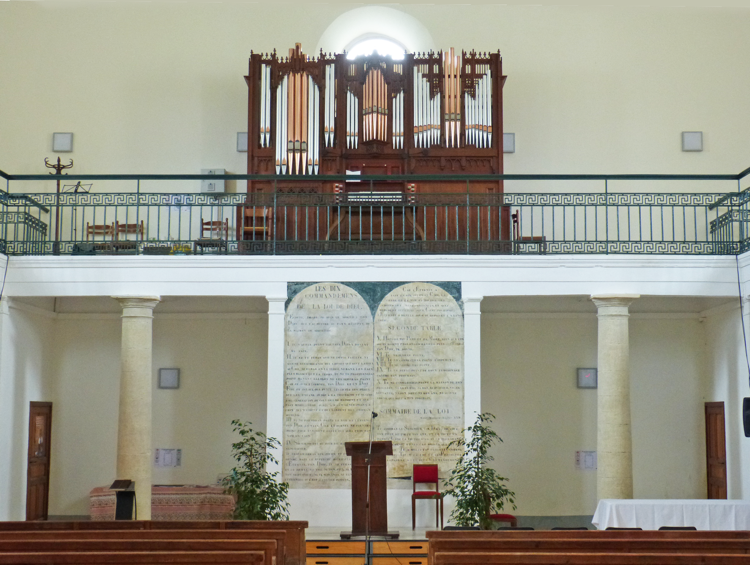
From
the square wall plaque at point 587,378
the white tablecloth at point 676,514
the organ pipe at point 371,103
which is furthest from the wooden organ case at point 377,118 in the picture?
the white tablecloth at point 676,514

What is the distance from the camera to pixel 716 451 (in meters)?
12.8

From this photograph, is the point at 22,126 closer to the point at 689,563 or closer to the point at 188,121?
the point at 188,121

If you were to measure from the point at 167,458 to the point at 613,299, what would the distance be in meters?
6.64

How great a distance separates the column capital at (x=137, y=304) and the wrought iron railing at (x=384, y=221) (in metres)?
0.70

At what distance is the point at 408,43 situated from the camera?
14914 mm

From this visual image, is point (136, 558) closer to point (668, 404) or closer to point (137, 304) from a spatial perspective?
point (137, 304)

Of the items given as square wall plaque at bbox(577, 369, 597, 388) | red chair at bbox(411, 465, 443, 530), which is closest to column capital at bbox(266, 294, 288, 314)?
red chair at bbox(411, 465, 443, 530)

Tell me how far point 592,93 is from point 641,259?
4.46 metres

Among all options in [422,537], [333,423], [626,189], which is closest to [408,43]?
[626,189]

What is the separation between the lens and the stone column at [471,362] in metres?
11.1

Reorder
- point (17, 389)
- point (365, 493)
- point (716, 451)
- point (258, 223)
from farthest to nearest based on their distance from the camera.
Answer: point (258, 223) → point (716, 451) → point (17, 389) → point (365, 493)

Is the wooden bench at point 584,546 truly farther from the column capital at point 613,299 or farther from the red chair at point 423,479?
the column capital at point 613,299

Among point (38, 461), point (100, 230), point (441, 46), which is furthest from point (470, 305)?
point (38, 461)

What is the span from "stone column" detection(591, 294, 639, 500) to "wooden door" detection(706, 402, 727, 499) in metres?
2.09
